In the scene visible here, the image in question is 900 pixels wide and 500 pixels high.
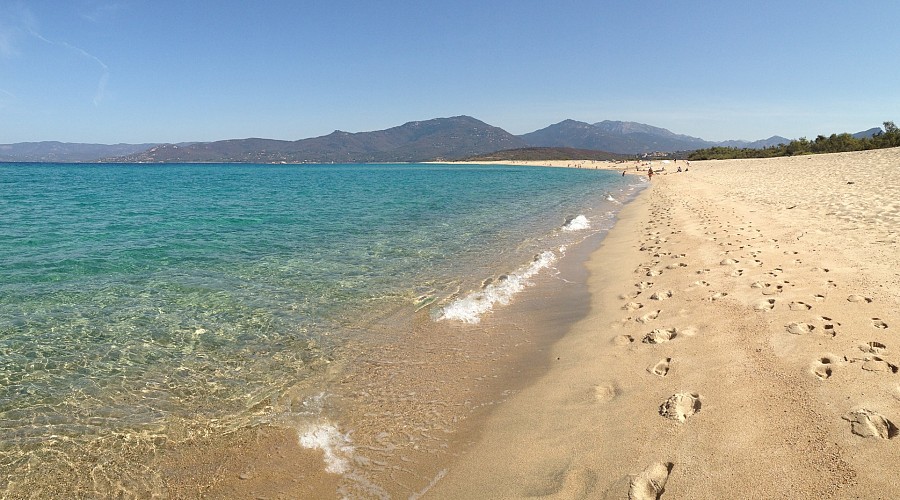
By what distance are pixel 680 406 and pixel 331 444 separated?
13.0 feet

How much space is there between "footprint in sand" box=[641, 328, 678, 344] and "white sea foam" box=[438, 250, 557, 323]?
10.2ft

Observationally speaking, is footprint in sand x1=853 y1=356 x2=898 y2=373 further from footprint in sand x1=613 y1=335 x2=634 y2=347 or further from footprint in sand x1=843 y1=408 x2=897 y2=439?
footprint in sand x1=613 y1=335 x2=634 y2=347

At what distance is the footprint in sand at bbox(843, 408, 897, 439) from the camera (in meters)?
3.51

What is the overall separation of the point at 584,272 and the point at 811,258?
4.91 meters

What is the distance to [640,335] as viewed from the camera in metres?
6.72

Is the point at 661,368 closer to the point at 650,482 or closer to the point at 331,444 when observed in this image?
the point at 650,482

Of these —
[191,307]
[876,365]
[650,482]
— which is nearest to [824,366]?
[876,365]

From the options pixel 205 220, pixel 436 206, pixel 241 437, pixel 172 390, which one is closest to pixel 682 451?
pixel 241 437

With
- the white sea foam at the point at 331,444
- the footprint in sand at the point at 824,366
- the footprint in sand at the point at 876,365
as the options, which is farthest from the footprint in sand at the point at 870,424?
the white sea foam at the point at 331,444

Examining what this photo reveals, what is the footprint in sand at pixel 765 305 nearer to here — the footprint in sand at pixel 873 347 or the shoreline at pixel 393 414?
the footprint in sand at pixel 873 347

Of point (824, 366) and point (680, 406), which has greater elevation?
point (824, 366)

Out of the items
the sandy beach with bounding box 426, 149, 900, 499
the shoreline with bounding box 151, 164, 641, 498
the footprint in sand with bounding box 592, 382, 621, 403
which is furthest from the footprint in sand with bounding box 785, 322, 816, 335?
the shoreline with bounding box 151, 164, 641, 498

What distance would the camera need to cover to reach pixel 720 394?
464cm

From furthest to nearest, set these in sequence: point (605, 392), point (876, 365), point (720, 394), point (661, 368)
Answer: point (661, 368) → point (605, 392) → point (720, 394) → point (876, 365)
